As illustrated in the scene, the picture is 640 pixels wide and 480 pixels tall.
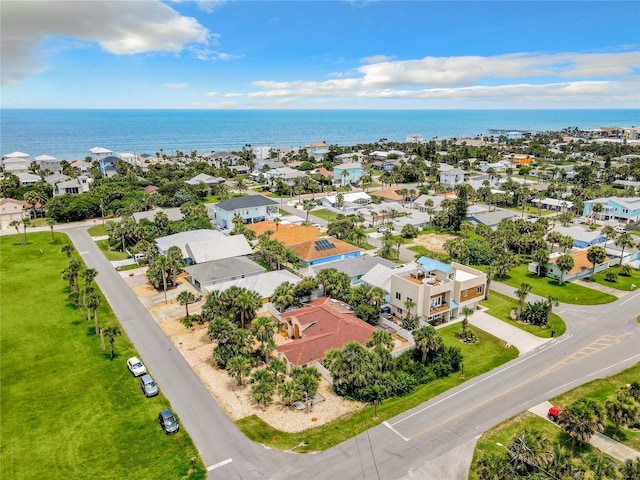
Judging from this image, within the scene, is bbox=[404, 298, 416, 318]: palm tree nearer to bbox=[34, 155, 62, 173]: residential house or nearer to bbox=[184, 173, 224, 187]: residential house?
bbox=[184, 173, 224, 187]: residential house

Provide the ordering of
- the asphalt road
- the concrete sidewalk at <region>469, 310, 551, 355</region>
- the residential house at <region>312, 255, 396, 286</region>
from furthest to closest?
the residential house at <region>312, 255, 396, 286</region>
the concrete sidewalk at <region>469, 310, 551, 355</region>
the asphalt road

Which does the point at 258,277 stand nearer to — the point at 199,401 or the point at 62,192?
the point at 199,401

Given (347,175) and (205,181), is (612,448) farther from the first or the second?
(347,175)

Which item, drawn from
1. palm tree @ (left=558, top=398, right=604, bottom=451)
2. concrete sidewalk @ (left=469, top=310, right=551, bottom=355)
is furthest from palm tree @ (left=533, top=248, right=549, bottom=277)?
palm tree @ (left=558, top=398, right=604, bottom=451)

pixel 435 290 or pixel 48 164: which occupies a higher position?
pixel 48 164

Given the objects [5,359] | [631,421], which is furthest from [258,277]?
[631,421]

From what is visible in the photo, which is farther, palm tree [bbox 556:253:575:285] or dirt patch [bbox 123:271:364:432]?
palm tree [bbox 556:253:575:285]

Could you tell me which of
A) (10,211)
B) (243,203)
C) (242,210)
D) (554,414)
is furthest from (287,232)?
(10,211)
